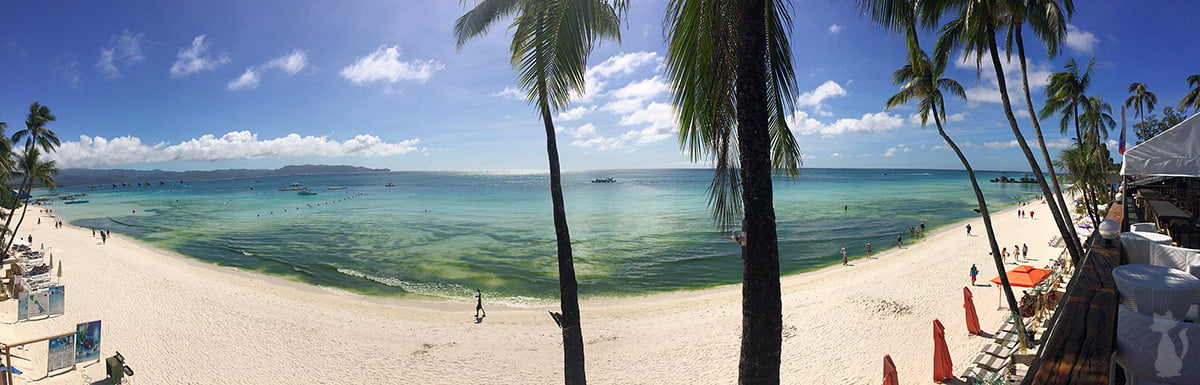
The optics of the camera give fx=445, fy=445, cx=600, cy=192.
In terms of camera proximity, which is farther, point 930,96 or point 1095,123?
point 1095,123

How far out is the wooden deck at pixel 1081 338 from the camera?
2.62 meters

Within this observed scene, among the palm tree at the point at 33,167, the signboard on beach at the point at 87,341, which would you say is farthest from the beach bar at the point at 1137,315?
the palm tree at the point at 33,167

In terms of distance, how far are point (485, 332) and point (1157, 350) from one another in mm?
17119

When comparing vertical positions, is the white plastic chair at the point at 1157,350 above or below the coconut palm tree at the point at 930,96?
below

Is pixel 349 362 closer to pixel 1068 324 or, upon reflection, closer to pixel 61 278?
pixel 1068 324

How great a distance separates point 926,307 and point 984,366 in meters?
7.66

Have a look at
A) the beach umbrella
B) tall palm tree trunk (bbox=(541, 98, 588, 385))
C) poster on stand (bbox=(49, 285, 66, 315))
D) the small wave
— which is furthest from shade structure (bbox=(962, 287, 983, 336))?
poster on stand (bbox=(49, 285, 66, 315))

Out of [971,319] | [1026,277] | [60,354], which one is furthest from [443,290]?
[1026,277]

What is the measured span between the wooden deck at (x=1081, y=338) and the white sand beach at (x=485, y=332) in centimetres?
894

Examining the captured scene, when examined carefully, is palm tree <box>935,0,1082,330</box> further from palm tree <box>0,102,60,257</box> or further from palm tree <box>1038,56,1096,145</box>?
palm tree <box>0,102,60,257</box>

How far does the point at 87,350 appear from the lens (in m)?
13.2

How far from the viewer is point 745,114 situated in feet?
10.5

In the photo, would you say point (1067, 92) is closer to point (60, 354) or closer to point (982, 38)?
point (982, 38)

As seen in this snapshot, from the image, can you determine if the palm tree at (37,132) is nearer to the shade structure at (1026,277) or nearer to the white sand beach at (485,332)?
the white sand beach at (485,332)
